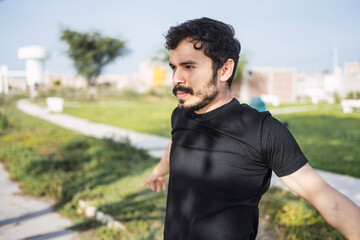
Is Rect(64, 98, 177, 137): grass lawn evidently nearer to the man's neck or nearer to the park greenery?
the park greenery

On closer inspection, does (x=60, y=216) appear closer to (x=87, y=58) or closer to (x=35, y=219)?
(x=35, y=219)

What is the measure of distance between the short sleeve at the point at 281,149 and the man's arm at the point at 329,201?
3 cm

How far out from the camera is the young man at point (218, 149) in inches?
48.2

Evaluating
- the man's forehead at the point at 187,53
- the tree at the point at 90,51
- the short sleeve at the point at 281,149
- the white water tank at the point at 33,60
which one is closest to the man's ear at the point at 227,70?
the man's forehead at the point at 187,53

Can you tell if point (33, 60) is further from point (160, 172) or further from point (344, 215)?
point (344, 215)

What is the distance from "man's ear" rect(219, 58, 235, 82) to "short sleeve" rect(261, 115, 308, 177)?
294 mm

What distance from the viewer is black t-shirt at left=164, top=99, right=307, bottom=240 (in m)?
1.21

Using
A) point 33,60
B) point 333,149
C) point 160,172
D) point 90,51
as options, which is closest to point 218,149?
point 160,172

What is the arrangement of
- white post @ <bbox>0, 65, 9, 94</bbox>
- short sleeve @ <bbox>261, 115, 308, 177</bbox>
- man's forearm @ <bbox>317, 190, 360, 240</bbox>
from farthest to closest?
white post @ <bbox>0, 65, 9, 94</bbox> < short sleeve @ <bbox>261, 115, 308, 177</bbox> < man's forearm @ <bbox>317, 190, 360, 240</bbox>

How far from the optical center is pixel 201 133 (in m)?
1.43

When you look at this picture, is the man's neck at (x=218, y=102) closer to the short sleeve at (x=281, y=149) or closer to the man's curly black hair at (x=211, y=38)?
the man's curly black hair at (x=211, y=38)

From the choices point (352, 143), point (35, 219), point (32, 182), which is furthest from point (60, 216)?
point (352, 143)

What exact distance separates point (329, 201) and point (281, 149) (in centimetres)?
24

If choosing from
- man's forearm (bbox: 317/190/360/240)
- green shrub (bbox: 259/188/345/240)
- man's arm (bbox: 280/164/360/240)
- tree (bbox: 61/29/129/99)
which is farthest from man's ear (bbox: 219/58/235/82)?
tree (bbox: 61/29/129/99)
